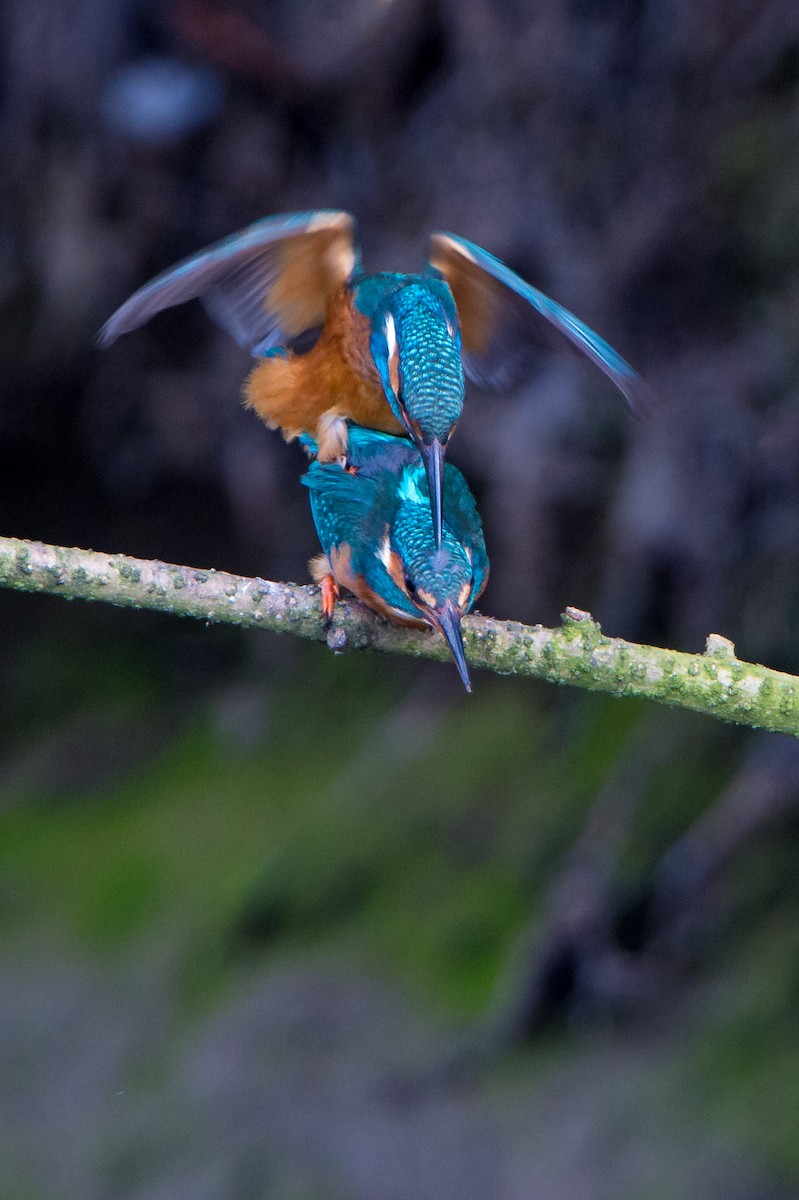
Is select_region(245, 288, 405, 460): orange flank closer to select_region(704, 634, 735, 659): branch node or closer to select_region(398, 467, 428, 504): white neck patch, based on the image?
select_region(398, 467, 428, 504): white neck patch

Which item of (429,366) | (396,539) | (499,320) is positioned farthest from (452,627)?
(499,320)

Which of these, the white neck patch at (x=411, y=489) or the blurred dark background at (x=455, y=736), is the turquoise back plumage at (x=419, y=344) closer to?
the white neck patch at (x=411, y=489)

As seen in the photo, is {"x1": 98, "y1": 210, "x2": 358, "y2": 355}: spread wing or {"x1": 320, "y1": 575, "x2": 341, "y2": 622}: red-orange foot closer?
{"x1": 320, "y1": 575, "x2": 341, "y2": 622}: red-orange foot

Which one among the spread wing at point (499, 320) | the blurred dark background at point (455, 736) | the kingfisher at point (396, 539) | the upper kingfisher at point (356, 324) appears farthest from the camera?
the blurred dark background at point (455, 736)

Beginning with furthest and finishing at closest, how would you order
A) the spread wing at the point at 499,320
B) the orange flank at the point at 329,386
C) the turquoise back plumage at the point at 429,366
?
the orange flank at the point at 329,386
the spread wing at the point at 499,320
the turquoise back plumage at the point at 429,366

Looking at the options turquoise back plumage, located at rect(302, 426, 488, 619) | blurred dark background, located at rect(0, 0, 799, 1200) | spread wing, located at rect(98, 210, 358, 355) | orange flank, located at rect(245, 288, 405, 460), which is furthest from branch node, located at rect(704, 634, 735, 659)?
blurred dark background, located at rect(0, 0, 799, 1200)

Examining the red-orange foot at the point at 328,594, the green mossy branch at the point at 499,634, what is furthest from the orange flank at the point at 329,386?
the green mossy branch at the point at 499,634
